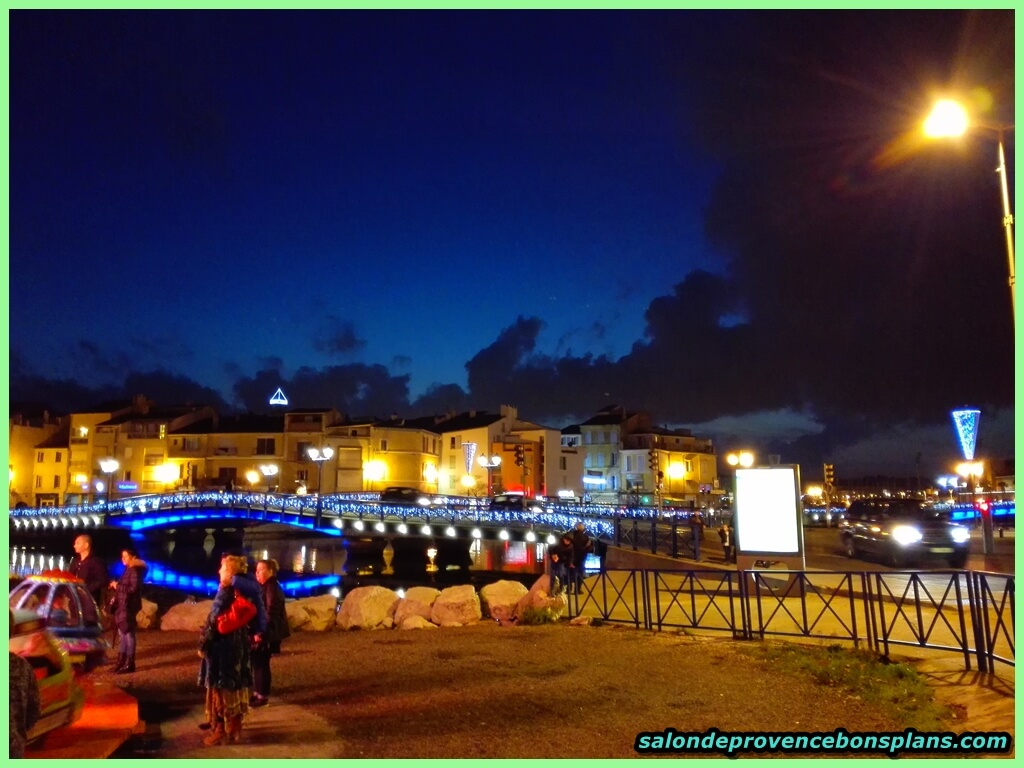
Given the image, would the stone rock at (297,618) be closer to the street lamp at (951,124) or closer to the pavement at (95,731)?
the pavement at (95,731)

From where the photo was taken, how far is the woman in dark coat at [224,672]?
6.83 meters

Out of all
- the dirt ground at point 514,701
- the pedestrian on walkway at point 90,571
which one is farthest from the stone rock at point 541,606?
the pedestrian on walkway at point 90,571

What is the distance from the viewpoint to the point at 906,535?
21344 millimetres

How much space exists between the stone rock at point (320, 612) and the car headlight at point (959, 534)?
16.7 m

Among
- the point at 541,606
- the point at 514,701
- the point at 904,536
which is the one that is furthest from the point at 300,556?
the point at 514,701

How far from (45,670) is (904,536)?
21.3m

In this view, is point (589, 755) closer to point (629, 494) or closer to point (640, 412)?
point (629, 494)

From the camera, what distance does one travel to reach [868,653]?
9812 mm

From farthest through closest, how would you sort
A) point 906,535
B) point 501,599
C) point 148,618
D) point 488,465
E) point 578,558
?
point 488,465, point 906,535, point 578,558, point 148,618, point 501,599

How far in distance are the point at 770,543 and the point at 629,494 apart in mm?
47412

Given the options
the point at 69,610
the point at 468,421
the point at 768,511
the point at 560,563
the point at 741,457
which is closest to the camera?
the point at 69,610

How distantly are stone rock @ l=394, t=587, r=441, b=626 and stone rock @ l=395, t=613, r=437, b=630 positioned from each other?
92 millimetres

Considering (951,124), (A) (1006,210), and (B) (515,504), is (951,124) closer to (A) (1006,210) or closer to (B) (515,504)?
(A) (1006,210)

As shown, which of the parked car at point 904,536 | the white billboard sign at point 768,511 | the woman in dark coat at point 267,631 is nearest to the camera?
the woman in dark coat at point 267,631
